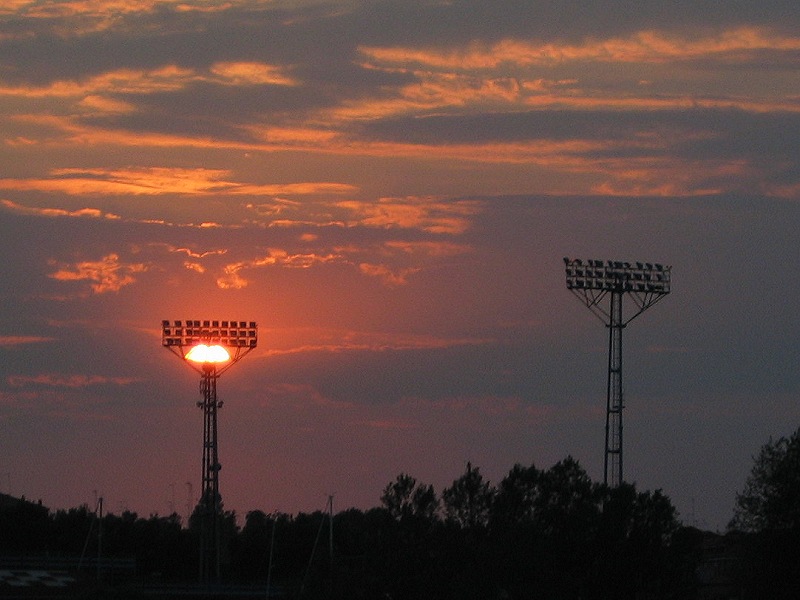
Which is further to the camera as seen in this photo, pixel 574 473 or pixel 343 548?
pixel 343 548

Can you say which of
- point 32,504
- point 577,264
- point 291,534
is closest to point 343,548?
point 291,534

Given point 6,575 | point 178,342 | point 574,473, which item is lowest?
point 6,575

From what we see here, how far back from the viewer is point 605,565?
237 feet

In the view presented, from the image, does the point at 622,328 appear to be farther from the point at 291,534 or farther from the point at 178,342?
the point at 291,534

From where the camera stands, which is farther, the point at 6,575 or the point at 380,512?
the point at 6,575

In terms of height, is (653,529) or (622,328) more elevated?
(622,328)

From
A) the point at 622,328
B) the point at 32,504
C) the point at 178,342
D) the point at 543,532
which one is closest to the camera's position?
the point at 543,532

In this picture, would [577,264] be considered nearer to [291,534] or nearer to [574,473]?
[574,473]

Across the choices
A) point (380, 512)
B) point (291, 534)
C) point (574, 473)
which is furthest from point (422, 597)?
point (291, 534)

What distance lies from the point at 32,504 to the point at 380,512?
53645 millimetres

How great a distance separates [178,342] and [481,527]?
2068cm

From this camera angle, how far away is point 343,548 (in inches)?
4168

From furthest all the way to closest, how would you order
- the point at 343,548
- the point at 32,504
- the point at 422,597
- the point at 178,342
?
1. the point at 32,504
2. the point at 343,548
3. the point at 178,342
4. the point at 422,597

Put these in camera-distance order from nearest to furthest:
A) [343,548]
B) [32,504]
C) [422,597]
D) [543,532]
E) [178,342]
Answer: [422,597] → [543,532] → [178,342] → [343,548] → [32,504]
